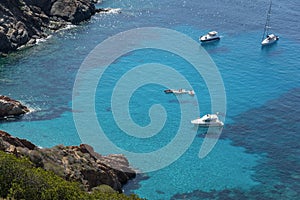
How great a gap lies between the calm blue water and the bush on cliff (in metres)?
16.8

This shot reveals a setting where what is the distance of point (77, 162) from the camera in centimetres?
5141

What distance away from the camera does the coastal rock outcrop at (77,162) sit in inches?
1848

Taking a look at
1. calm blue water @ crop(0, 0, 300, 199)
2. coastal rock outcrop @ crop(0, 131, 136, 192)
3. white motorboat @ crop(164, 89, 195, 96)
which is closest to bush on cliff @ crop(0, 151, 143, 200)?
coastal rock outcrop @ crop(0, 131, 136, 192)

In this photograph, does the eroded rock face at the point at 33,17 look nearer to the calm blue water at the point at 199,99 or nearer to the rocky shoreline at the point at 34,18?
the rocky shoreline at the point at 34,18

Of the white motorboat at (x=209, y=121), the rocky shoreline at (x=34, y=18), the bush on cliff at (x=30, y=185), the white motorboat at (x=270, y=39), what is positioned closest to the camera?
the bush on cliff at (x=30, y=185)

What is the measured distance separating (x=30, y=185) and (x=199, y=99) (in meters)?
43.9

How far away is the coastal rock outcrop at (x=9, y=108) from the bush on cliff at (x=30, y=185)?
30.4 meters

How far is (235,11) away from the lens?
123 meters

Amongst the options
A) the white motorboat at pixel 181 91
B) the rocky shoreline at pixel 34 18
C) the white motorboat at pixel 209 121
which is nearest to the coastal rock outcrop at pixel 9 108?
the white motorboat at pixel 181 91

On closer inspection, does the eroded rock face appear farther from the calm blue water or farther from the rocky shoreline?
the calm blue water

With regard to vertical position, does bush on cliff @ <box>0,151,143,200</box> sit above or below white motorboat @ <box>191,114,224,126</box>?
above

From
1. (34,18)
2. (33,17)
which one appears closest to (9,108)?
(34,18)

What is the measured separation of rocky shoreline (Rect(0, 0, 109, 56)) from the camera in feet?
314

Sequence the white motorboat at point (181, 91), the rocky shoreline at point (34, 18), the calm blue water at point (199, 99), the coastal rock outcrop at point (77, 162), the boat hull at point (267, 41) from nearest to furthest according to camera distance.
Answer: the coastal rock outcrop at point (77, 162)
the calm blue water at point (199, 99)
the white motorboat at point (181, 91)
the rocky shoreline at point (34, 18)
the boat hull at point (267, 41)
